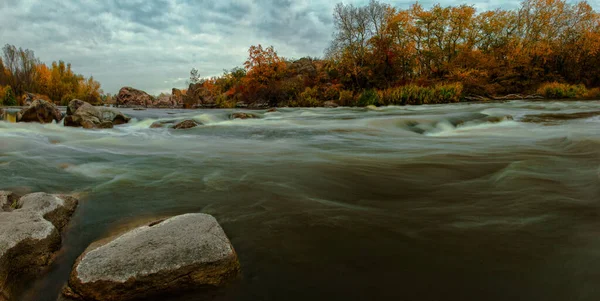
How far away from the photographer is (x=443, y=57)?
2977cm

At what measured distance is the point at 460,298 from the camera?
1482mm

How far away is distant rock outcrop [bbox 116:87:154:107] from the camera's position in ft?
122

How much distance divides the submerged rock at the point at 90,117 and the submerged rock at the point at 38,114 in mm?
671

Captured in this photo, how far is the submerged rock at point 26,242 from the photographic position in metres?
1.58

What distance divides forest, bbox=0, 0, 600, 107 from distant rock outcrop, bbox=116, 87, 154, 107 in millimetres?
10130

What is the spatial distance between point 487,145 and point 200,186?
5038 millimetres

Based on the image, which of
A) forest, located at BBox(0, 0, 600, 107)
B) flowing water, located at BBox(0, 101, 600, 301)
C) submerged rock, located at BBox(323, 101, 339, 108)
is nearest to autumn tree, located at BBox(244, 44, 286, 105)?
forest, located at BBox(0, 0, 600, 107)

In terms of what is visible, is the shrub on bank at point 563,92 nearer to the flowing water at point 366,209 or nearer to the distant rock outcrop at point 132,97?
the flowing water at point 366,209

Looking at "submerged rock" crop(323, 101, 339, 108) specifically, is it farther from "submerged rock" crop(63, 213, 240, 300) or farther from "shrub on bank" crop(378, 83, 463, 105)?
"submerged rock" crop(63, 213, 240, 300)

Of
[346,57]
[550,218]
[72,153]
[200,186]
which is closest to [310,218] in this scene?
[200,186]

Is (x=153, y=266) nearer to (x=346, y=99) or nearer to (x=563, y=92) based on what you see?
(x=346, y=99)

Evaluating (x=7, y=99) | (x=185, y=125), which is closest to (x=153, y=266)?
(x=185, y=125)

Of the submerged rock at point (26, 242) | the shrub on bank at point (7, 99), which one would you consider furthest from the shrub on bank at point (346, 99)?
the shrub on bank at point (7, 99)

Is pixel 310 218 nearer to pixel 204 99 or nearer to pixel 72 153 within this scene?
pixel 72 153
